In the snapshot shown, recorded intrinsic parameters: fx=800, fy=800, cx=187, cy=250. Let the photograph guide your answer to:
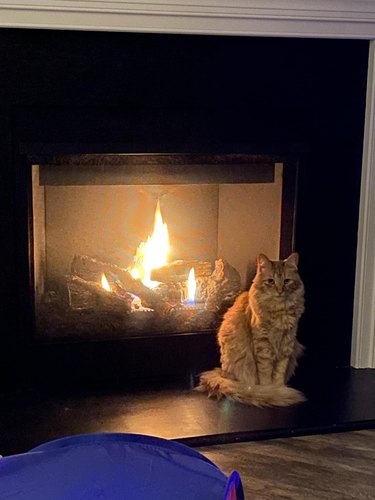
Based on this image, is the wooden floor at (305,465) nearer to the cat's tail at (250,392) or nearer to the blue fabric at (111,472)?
the cat's tail at (250,392)

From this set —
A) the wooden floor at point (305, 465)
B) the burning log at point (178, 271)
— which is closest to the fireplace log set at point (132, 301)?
the burning log at point (178, 271)

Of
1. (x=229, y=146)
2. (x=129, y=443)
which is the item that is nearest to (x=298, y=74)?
(x=229, y=146)

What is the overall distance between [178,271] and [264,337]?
375 millimetres

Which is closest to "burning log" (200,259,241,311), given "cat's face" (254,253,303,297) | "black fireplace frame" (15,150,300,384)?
"black fireplace frame" (15,150,300,384)

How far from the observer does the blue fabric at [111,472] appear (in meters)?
0.88

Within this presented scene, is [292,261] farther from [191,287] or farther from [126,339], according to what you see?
[126,339]

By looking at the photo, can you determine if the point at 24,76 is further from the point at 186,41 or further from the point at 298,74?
the point at 298,74

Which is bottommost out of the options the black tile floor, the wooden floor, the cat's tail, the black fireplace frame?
the wooden floor

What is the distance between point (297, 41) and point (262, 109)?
0.22 m

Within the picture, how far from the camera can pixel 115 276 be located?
2.52 metres

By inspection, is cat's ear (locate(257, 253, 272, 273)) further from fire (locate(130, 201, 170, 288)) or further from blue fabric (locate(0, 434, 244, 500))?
blue fabric (locate(0, 434, 244, 500))

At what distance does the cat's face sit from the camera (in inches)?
93.4

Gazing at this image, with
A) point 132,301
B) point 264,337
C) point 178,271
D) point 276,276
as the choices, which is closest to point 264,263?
point 276,276

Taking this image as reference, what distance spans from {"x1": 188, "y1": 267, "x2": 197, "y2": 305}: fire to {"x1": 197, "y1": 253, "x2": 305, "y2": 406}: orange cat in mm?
189
